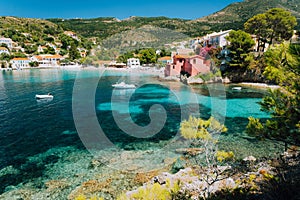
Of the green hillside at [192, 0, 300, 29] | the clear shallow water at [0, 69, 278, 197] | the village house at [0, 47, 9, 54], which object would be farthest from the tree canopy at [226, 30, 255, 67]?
the village house at [0, 47, 9, 54]

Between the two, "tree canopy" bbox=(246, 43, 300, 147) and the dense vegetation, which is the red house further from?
the dense vegetation

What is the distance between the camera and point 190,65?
131 ft

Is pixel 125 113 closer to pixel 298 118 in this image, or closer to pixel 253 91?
pixel 298 118

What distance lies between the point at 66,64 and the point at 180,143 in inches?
3161

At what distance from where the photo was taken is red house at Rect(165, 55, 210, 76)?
39.2 m

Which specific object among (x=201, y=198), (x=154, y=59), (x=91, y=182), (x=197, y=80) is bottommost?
(x=91, y=182)

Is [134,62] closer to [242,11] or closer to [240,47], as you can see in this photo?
[240,47]

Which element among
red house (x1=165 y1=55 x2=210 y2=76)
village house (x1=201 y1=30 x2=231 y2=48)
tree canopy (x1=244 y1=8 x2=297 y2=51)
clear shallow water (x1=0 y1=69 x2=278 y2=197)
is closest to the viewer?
clear shallow water (x1=0 y1=69 x2=278 y2=197)

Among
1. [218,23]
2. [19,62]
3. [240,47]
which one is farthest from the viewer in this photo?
[218,23]

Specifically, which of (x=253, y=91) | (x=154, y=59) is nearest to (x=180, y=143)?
(x=253, y=91)

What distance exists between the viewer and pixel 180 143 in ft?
43.2

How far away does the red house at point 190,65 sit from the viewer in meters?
39.2

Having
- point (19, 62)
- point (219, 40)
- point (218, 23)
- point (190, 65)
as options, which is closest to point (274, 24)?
point (219, 40)

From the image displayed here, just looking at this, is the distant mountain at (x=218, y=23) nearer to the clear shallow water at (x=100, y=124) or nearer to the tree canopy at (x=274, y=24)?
the tree canopy at (x=274, y=24)
